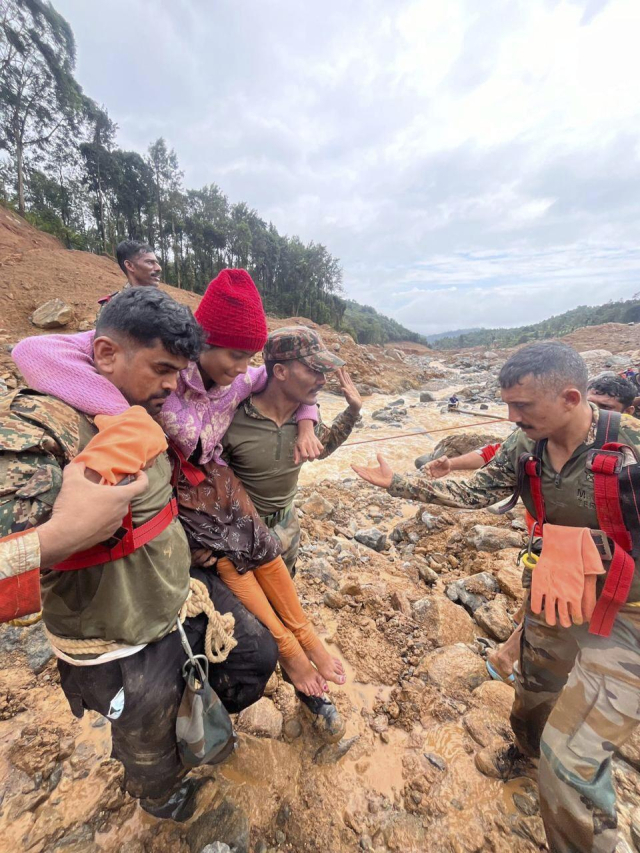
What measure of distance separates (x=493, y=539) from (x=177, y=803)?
3363 mm


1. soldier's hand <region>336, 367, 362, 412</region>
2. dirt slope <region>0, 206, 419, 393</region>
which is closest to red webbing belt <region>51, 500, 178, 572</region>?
soldier's hand <region>336, 367, 362, 412</region>

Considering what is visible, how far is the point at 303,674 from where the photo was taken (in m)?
1.91

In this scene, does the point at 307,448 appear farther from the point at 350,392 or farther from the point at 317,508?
the point at 317,508

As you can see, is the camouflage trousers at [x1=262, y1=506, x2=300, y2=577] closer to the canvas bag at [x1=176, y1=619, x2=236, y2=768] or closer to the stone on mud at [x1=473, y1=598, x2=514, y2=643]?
the canvas bag at [x1=176, y1=619, x2=236, y2=768]

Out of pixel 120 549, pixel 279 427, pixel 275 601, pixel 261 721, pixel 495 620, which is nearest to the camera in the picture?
pixel 120 549

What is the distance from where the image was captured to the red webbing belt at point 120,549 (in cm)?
110

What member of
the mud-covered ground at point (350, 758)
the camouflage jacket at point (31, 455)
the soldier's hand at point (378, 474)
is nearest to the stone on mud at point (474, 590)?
the mud-covered ground at point (350, 758)

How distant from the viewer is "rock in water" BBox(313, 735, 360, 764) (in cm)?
199

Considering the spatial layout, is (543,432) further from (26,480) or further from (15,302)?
(15,302)

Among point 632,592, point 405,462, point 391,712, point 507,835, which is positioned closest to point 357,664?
point 391,712

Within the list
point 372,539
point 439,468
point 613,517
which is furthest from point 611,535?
point 372,539

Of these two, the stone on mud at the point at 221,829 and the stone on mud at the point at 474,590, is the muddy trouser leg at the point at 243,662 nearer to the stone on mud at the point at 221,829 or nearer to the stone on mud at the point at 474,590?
the stone on mud at the point at 221,829

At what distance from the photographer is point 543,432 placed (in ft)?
5.67

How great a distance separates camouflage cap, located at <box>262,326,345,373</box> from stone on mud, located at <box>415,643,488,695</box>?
6.97 feet
